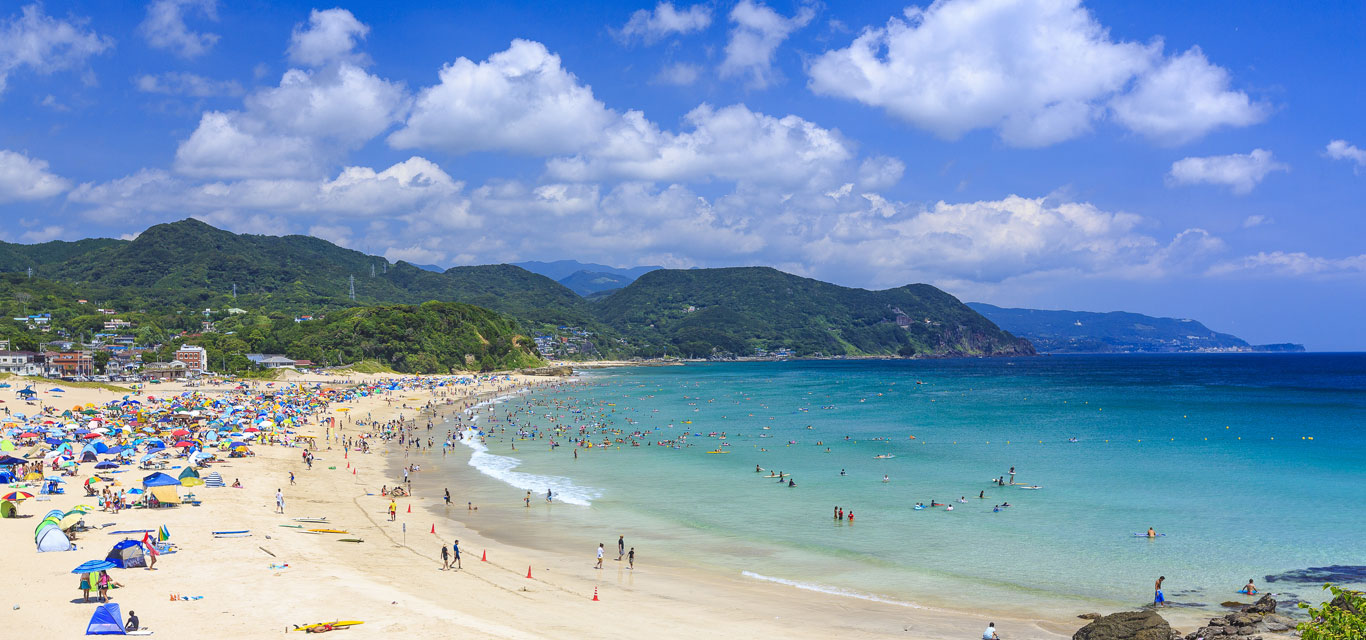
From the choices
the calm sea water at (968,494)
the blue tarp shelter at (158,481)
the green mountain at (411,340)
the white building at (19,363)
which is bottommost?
the calm sea water at (968,494)

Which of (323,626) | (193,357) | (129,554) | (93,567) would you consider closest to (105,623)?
(93,567)

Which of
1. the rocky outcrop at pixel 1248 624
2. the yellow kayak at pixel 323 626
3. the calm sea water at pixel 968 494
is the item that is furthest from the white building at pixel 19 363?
the rocky outcrop at pixel 1248 624

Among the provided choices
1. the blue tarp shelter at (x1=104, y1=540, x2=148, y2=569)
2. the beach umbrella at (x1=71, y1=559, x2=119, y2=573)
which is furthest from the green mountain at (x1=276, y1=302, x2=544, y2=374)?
the beach umbrella at (x1=71, y1=559, x2=119, y2=573)

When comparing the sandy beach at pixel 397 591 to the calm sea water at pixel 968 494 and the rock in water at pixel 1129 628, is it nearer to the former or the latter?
the rock in water at pixel 1129 628

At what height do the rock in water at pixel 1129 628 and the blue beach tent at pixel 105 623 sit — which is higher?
the blue beach tent at pixel 105 623

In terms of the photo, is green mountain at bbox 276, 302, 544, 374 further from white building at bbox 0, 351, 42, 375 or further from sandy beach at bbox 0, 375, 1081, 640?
sandy beach at bbox 0, 375, 1081, 640

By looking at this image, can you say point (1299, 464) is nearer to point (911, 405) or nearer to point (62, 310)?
point (911, 405)
